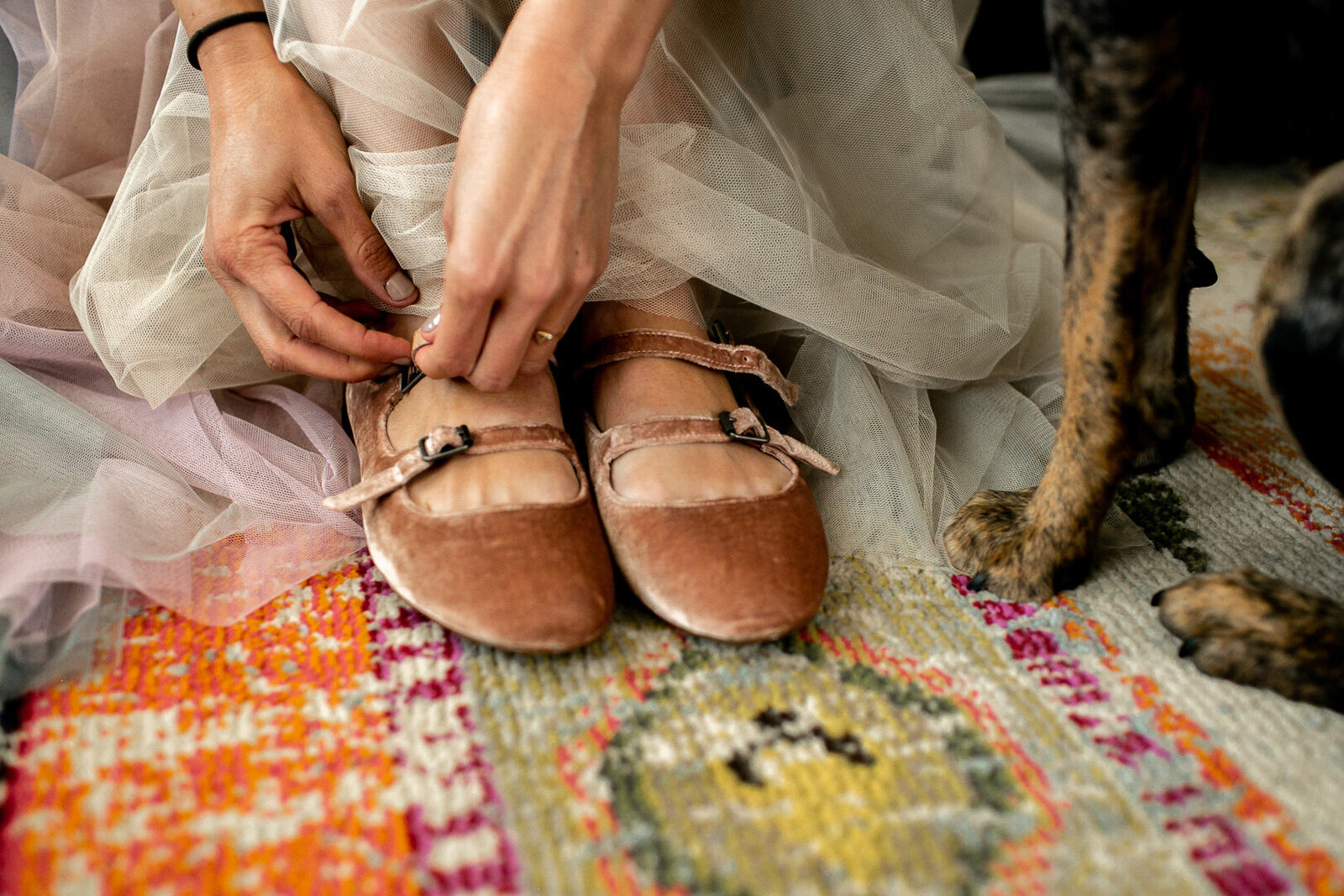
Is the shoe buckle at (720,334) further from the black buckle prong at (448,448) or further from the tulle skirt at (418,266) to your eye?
the black buckle prong at (448,448)

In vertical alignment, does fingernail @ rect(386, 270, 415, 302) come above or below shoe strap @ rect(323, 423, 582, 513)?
above

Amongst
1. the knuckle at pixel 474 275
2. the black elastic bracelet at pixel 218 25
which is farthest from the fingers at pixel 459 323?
the black elastic bracelet at pixel 218 25

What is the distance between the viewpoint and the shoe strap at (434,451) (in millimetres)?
711

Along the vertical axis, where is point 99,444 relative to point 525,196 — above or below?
below

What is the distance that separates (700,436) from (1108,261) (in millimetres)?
328

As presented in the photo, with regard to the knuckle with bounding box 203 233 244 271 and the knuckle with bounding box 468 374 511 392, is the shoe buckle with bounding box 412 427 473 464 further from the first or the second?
the knuckle with bounding box 203 233 244 271

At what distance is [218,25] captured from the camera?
30.6 inches

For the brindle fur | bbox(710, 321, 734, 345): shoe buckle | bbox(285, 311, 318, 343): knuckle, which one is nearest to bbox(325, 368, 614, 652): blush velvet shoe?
bbox(285, 311, 318, 343): knuckle

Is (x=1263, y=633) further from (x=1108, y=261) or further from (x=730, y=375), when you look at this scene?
(x=730, y=375)

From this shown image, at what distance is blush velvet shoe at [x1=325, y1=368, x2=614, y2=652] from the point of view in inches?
24.6

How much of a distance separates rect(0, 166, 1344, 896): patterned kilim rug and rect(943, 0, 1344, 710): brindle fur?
0.04 m

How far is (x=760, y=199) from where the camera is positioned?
32.8 inches

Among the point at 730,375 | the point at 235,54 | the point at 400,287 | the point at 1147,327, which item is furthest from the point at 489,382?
the point at 1147,327

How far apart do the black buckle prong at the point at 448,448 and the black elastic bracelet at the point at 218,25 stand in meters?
0.39
